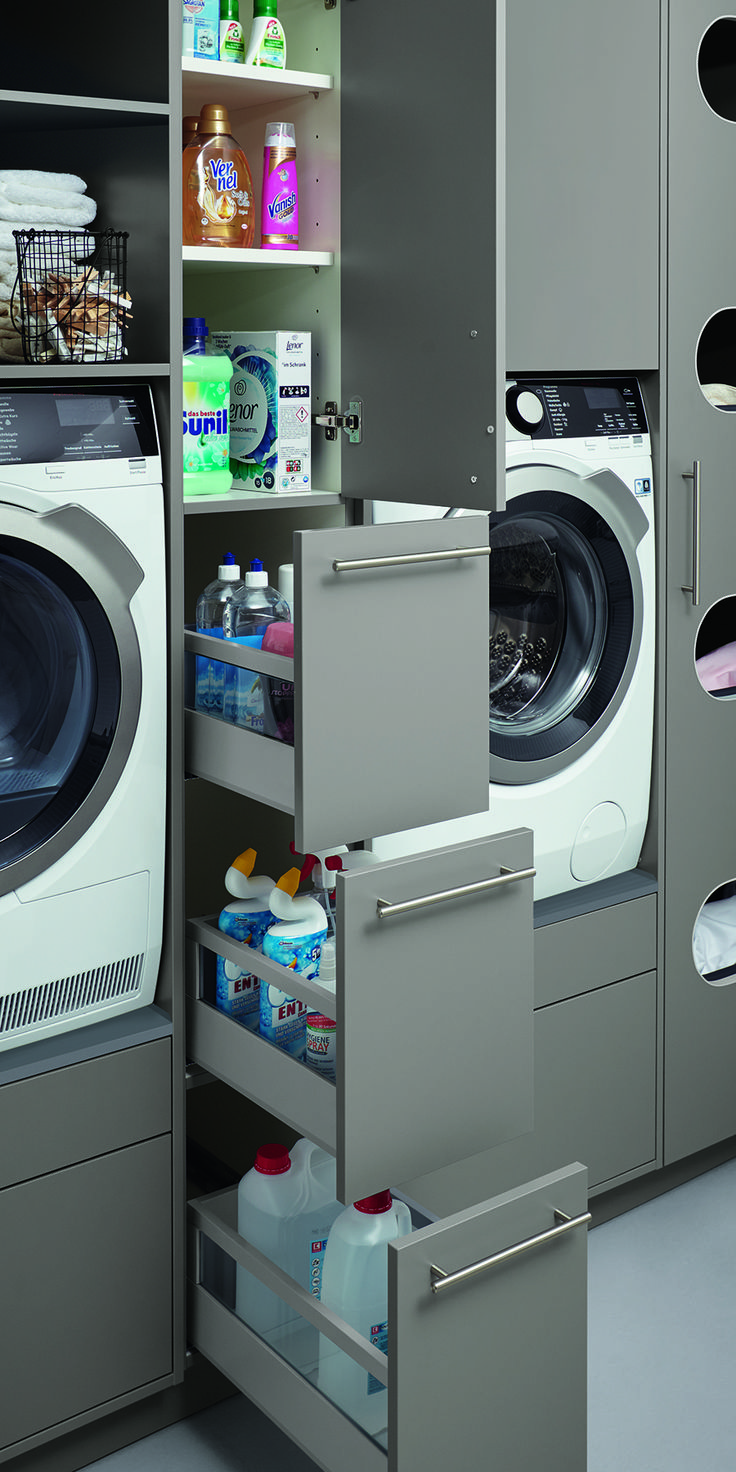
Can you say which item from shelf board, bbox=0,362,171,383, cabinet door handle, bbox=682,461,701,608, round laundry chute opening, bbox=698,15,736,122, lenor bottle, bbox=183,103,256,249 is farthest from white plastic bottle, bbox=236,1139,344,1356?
round laundry chute opening, bbox=698,15,736,122

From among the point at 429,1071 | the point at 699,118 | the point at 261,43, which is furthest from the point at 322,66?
the point at 429,1071

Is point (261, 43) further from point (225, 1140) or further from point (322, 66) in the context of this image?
point (225, 1140)

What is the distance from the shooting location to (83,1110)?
180 centimetres

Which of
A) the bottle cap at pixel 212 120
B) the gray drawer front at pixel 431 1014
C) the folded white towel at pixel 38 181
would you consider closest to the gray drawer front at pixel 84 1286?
the gray drawer front at pixel 431 1014

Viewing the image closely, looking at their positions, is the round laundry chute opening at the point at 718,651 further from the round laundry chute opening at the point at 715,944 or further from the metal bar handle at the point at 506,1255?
the metal bar handle at the point at 506,1255

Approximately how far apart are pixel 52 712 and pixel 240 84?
0.88 meters

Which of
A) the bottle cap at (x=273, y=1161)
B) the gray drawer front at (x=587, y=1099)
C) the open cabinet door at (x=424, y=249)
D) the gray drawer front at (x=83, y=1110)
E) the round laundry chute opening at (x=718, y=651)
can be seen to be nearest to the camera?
the open cabinet door at (x=424, y=249)

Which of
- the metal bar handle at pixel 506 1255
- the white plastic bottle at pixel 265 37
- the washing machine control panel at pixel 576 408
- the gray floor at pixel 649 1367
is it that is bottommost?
the gray floor at pixel 649 1367

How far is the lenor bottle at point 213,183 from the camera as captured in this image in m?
1.88

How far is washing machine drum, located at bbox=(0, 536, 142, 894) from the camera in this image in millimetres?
1717

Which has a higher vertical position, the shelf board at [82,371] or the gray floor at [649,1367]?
the shelf board at [82,371]

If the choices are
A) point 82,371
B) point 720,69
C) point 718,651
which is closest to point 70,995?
point 82,371

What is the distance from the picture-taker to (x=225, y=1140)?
2.38m

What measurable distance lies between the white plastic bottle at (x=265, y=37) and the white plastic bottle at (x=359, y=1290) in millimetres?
1487
